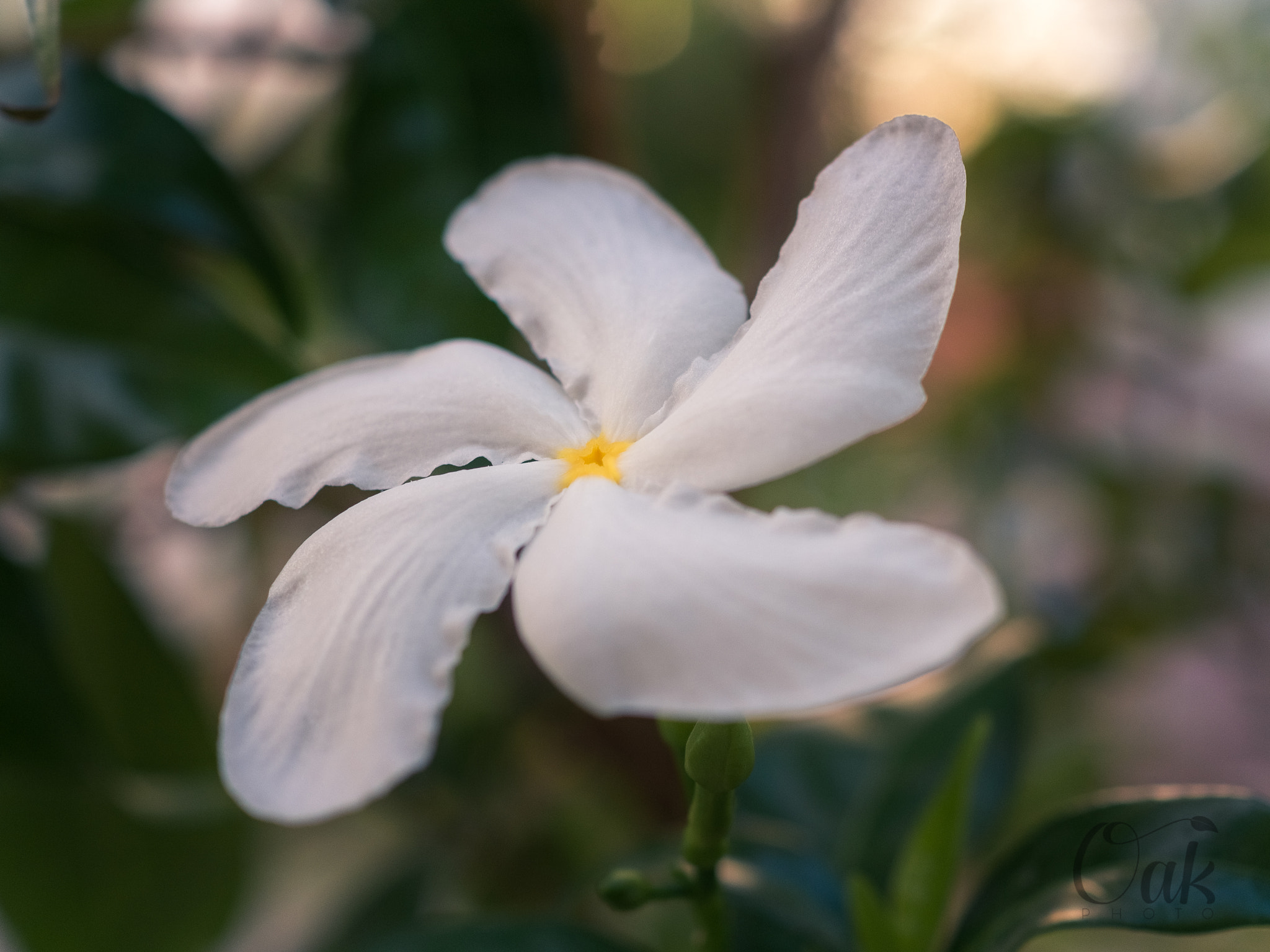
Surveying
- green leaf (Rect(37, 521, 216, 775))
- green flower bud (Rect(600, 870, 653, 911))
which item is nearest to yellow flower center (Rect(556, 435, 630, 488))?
green flower bud (Rect(600, 870, 653, 911))

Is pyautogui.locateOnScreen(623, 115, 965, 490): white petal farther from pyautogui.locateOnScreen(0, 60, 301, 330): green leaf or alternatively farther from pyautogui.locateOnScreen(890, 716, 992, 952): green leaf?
pyautogui.locateOnScreen(0, 60, 301, 330): green leaf

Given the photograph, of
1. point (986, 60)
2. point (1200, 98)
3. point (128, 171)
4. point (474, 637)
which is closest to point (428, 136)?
point (128, 171)

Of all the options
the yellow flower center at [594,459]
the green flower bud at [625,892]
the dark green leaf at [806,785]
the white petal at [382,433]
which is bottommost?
the dark green leaf at [806,785]

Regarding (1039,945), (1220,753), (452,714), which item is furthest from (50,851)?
(1220,753)

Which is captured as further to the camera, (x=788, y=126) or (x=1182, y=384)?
(x=1182, y=384)

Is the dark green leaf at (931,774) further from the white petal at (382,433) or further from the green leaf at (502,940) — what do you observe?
the white petal at (382,433)

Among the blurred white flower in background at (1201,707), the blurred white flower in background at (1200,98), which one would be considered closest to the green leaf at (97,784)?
the blurred white flower in background at (1201,707)

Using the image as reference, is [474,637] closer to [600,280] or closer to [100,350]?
[100,350]
